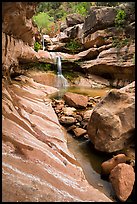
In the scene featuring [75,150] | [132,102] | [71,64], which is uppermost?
[71,64]

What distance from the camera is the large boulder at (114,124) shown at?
15.6 ft

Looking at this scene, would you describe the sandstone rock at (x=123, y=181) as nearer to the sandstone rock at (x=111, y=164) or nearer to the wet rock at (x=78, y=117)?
the sandstone rock at (x=111, y=164)

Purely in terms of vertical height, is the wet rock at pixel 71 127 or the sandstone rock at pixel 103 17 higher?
the sandstone rock at pixel 103 17

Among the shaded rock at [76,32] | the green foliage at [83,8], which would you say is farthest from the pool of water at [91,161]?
the green foliage at [83,8]

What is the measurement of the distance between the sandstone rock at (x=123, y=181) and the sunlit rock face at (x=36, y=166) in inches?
16.9

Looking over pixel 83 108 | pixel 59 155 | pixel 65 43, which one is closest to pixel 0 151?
pixel 59 155

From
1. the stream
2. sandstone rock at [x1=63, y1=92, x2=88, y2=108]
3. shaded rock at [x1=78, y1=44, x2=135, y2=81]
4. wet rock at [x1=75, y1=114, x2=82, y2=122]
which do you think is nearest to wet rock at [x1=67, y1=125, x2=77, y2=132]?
the stream

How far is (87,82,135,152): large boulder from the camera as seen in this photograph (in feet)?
15.6

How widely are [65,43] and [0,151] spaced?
56.3ft

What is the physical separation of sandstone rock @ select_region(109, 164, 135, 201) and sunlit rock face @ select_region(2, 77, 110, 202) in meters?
0.43

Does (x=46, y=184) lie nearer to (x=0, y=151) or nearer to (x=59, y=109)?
(x=0, y=151)

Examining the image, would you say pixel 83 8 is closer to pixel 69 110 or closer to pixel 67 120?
pixel 69 110

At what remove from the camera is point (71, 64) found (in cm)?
1548

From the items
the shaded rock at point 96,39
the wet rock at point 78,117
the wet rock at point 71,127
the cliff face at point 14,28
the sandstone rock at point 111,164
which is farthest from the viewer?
the shaded rock at point 96,39
